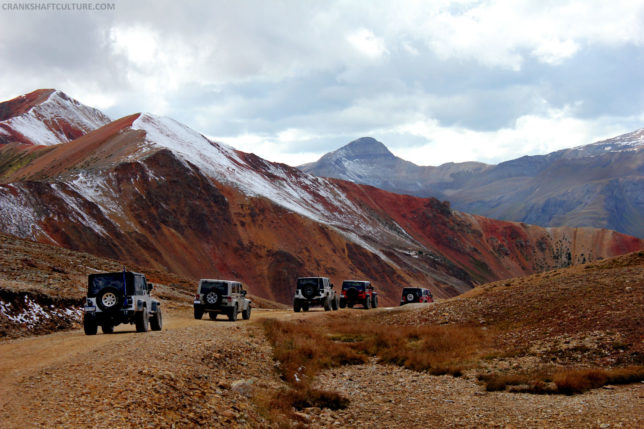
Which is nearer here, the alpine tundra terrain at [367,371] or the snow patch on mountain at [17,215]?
the alpine tundra terrain at [367,371]

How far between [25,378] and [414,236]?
12709 centimetres

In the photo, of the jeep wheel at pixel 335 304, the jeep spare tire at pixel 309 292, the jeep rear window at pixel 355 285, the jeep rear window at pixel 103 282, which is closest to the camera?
the jeep rear window at pixel 103 282

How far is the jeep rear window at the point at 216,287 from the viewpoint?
27.7 m

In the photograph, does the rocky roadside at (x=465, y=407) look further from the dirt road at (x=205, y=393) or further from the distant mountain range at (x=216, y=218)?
the distant mountain range at (x=216, y=218)

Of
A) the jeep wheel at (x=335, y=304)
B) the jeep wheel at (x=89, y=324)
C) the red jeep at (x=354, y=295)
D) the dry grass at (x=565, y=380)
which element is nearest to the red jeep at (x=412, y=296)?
the red jeep at (x=354, y=295)

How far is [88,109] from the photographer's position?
18825 centimetres

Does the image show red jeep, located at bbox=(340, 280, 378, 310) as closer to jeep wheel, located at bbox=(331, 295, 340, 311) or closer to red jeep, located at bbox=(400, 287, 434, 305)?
jeep wheel, located at bbox=(331, 295, 340, 311)

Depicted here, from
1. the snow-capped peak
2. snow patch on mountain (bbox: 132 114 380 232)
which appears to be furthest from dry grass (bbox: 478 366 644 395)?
the snow-capped peak

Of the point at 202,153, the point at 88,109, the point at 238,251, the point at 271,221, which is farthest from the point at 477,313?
the point at 88,109

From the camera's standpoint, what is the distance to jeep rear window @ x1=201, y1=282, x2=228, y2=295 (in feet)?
90.8

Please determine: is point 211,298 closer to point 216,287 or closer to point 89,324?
point 216,287

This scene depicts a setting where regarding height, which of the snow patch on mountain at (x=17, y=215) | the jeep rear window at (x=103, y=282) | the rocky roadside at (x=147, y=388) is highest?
the snow patch on mountain at (x=17, y=215)

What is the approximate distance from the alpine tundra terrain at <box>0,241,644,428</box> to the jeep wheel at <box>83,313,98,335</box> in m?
0.42

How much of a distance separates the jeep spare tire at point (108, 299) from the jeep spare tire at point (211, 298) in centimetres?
793
